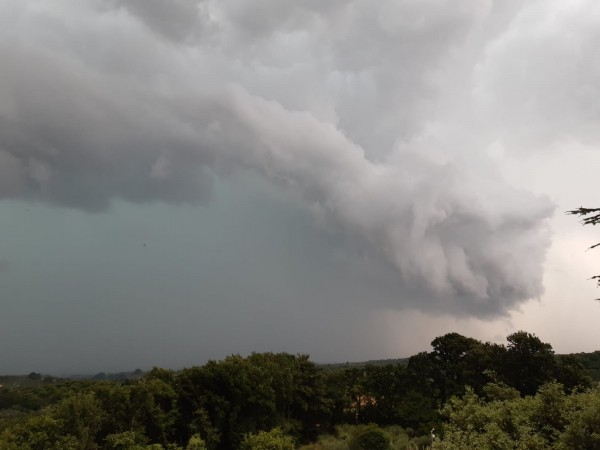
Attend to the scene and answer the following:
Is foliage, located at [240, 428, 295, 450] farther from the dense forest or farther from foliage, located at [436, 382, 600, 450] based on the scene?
foliage, located at [436, 382, 600, 450]

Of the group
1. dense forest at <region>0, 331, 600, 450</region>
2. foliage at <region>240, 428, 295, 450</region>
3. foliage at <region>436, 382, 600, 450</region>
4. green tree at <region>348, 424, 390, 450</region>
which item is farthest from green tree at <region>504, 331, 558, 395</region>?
foliage at <region>240, 428, 295, 450</region>

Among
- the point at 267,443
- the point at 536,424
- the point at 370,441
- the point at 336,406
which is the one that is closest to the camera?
the point at 536,424

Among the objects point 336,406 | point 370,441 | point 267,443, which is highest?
point 267,443

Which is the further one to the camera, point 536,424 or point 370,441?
point 370,441

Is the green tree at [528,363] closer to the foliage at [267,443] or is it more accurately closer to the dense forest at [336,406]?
the dense forest at [336,406]

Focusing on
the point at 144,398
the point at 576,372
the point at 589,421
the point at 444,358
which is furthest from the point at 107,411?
the point at 576,372

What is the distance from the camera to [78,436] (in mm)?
32969

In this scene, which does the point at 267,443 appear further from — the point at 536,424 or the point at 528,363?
the point at 528,363

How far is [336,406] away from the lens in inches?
2603

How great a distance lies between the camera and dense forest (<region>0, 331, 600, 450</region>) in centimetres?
2511

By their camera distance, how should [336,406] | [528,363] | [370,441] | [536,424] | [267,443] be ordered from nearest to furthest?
1. [536,424]
2. [267,443]
3. [370,441]
4. [528,363]
5. [336,406]

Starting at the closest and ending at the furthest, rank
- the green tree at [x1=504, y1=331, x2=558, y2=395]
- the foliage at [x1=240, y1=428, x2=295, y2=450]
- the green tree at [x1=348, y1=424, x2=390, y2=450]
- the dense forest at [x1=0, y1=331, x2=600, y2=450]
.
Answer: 1. the dense forest at [x1=0, y1=331, x2=600, y2=450]
2. the foliage at [x1=240, y1=428, x2=295, y2=450]
3. the green tree at [x1=348, y1=424, x2=390, y2=450]
4. the green tree at [x1=504, y1=331, x2=558, y2=395]

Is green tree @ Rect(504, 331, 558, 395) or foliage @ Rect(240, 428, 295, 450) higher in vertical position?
green tree @ Rect(504, 331, 558, 395)

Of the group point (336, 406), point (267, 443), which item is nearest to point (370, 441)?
point (267, 443)
